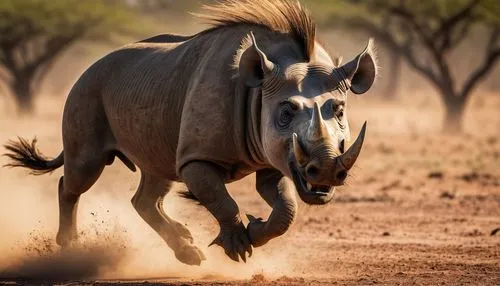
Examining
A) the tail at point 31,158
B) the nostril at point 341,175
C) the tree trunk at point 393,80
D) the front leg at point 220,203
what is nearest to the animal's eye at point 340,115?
the nostril at point 341,175

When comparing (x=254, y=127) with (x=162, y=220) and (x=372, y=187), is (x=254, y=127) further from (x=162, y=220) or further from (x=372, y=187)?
(x=372, y=187)

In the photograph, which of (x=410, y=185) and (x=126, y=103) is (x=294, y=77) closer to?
(x=126, y=103)

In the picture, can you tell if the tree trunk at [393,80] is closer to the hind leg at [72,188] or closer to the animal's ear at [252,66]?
the hind leg at [72,188]

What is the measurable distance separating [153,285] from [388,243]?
2.67 metres

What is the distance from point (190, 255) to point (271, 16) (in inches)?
72.2

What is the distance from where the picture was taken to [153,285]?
6.91 m

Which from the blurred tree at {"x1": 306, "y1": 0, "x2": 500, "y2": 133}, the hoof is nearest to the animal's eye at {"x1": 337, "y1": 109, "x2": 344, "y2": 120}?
the hoof

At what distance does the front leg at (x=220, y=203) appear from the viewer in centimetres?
637

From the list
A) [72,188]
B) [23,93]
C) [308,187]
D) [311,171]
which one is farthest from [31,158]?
[23,93]

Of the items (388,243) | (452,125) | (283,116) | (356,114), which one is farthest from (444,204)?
(356,114)

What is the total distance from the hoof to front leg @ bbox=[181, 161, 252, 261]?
3.49 feet

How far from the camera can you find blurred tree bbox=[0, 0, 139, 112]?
3331 cm

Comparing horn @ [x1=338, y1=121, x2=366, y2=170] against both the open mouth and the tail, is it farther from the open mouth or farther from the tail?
the tail

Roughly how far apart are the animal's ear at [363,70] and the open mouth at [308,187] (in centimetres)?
77
